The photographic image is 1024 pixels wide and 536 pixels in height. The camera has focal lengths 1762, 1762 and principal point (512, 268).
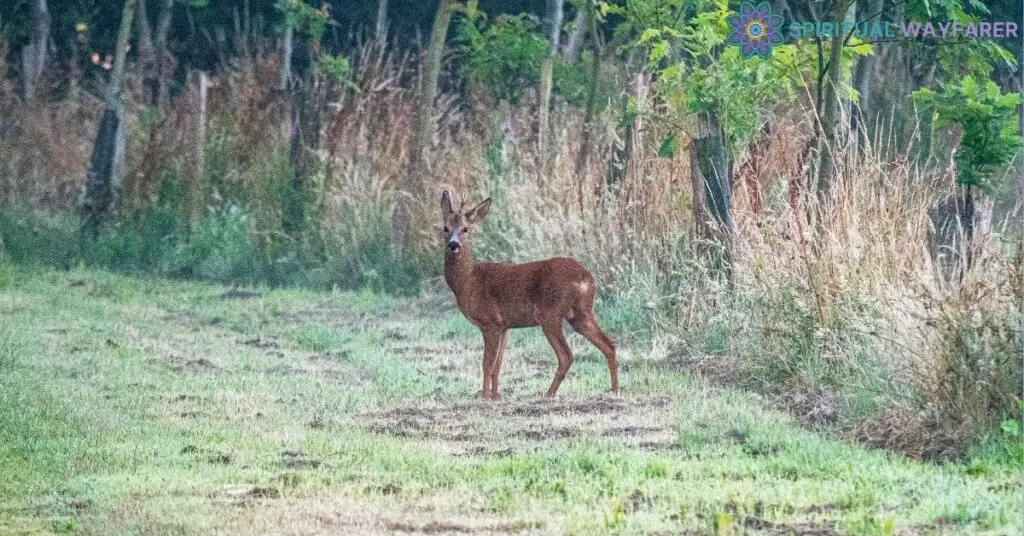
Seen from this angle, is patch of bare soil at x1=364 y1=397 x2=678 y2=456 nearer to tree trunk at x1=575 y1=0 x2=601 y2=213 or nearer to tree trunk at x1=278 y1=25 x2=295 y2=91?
tree trunk at x1=575 y1=0 x2=601 y2=213

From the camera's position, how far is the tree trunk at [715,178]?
11344mm

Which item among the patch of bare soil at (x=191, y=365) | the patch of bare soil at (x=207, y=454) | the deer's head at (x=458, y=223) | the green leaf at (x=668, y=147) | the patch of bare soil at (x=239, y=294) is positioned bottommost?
the patch of bare soil at (x=207, y=454)

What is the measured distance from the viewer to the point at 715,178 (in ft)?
37.3

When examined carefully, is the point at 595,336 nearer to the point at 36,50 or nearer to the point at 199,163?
the point at 199,163

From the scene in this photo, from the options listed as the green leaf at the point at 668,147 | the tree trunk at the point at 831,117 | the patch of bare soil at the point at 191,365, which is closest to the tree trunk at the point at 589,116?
the green leaf at the point at 668,147

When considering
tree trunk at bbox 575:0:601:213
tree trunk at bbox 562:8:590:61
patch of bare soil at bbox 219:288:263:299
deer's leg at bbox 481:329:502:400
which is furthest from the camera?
tree trunk at bbox 562:8:590:61

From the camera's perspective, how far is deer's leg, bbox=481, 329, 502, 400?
9.63m

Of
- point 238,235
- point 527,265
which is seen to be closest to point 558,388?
point 527,265

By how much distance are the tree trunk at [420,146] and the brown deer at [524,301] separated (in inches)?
238

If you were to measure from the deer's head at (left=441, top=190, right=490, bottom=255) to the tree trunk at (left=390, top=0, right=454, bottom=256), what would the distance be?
18.6 ft

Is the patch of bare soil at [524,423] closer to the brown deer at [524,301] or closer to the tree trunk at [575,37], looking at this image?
the brown deer at [524,301]

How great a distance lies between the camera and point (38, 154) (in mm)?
21031

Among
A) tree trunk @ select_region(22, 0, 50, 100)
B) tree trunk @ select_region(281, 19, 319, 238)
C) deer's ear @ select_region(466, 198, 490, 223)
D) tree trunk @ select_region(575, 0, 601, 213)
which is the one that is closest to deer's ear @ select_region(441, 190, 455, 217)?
deer's ear @ select_region(466, 198, 490, 223)

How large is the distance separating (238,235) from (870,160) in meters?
8.65
